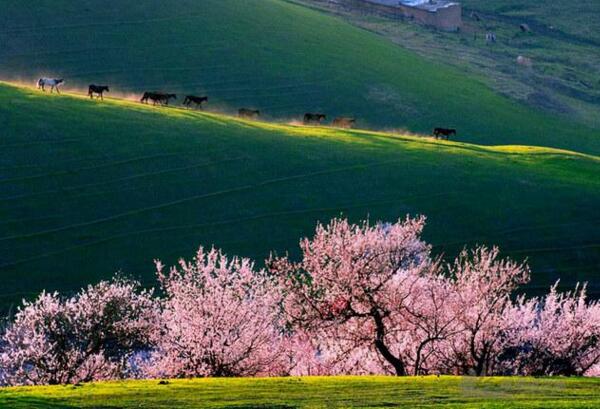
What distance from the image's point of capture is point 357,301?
125ft

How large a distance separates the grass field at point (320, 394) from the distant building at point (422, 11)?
427ft

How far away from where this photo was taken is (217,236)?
6122 cm

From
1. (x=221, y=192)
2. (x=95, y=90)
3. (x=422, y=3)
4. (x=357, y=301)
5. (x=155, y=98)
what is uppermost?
(x=422, y=3)

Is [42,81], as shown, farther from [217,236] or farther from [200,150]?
[217,236]

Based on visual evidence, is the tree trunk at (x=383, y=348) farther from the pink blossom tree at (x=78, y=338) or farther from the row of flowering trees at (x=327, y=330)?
the pink blossom tree at (x=78, y=338)

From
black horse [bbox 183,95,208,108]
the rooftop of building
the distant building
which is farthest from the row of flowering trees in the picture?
the rooftop of building

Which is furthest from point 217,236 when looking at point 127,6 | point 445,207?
point 127,6

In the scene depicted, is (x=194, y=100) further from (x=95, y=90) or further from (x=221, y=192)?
(x=221, y=192)

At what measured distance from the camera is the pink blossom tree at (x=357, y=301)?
1492 inches

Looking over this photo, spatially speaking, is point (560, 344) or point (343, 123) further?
point (343, 123)

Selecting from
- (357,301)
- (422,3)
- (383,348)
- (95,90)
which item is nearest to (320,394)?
(383,348)

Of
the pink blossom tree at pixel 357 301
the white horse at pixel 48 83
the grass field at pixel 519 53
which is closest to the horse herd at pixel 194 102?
the white horse at pixel 48 83

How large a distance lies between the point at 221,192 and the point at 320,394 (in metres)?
38.7

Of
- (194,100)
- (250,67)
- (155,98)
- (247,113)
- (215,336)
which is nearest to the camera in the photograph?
(215,336)
